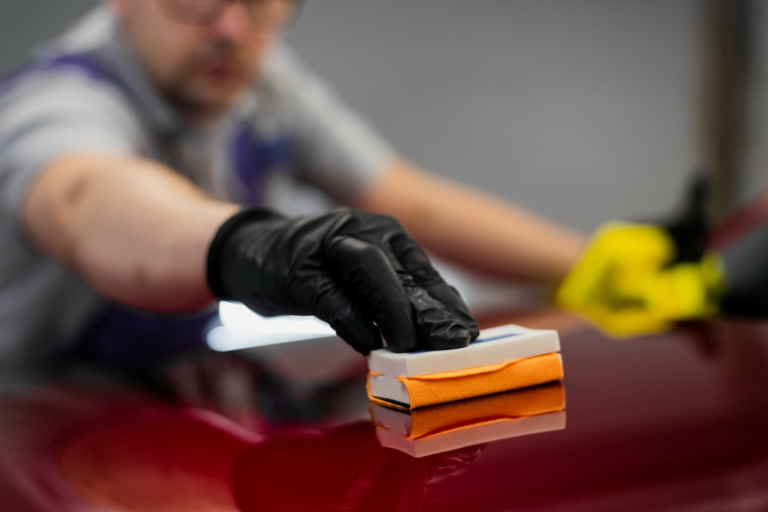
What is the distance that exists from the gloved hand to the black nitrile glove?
0.42 meters

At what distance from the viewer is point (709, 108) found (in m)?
2.20

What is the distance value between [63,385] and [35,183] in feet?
0.78

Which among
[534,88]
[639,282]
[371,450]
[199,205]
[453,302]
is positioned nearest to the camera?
[371,450]

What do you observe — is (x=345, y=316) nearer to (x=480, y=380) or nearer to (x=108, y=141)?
(x=480, y=380)

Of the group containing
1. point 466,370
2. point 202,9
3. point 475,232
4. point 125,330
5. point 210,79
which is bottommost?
point 125,330

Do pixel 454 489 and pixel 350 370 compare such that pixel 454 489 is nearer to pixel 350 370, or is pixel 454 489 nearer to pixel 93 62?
pixel 350 370

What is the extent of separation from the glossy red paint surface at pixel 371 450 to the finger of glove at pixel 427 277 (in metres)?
0.11

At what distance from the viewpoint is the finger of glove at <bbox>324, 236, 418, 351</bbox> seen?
1.59ft

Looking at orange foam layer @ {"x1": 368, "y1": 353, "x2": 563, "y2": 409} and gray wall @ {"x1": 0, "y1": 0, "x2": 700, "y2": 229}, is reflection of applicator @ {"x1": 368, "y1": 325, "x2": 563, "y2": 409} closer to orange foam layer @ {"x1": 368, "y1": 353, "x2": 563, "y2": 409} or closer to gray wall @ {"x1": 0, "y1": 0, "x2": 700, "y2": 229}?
orange foam layer @ {"x1": 368, "y1": 353, "x2": 563, "y2": 409}

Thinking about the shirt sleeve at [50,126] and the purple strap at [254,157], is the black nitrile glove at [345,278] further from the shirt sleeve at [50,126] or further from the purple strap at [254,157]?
the purple strap at [254,157]

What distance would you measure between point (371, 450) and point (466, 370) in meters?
0.10

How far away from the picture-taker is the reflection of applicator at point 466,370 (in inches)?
18.3

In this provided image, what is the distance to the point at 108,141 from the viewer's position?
0.82 meters

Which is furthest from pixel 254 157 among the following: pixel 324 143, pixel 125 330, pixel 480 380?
pixel 480 380
